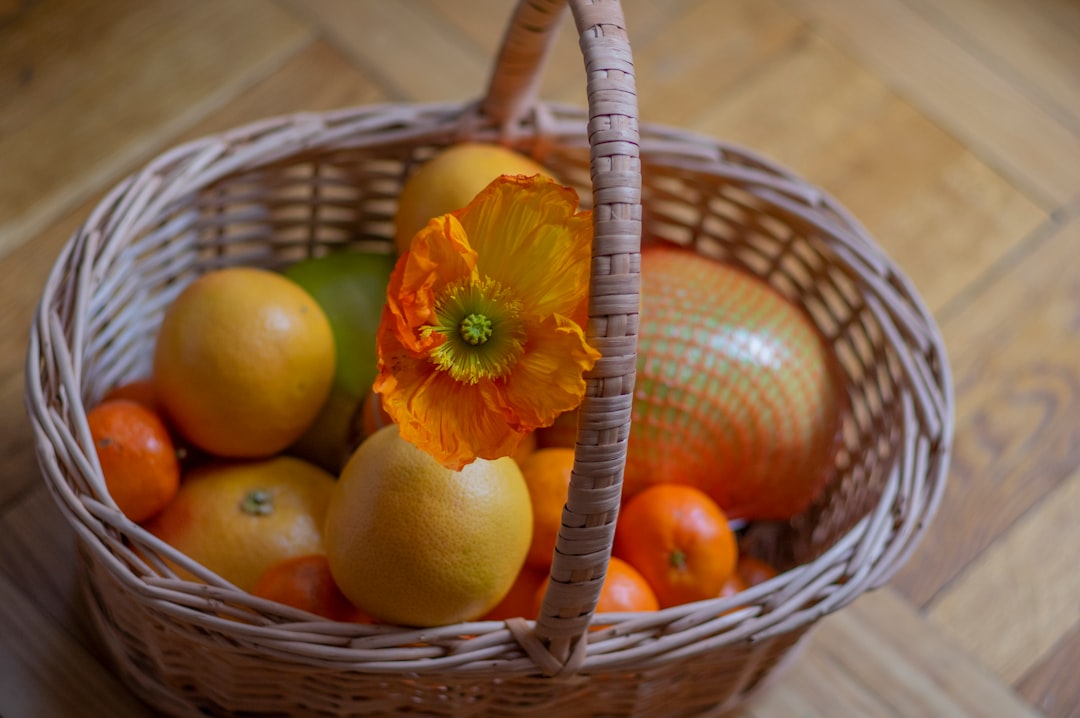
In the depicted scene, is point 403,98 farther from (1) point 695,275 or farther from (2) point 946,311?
(2) point 946,311

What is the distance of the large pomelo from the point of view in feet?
2.52

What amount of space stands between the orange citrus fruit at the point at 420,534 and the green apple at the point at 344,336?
0.16 meters

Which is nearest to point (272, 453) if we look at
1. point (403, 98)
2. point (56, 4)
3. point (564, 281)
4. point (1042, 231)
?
point (564, 281)

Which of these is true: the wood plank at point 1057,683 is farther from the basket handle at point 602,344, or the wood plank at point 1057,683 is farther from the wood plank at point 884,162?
the basket handle at point 602,344

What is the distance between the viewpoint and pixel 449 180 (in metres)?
0.76

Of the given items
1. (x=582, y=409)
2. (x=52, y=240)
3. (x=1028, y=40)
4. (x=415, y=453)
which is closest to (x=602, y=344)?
(x=582, y=409)

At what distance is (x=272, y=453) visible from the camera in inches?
29.6

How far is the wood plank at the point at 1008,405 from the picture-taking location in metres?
0.95

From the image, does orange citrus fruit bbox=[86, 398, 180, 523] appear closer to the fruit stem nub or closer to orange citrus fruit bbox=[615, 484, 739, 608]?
the fruit stem nub

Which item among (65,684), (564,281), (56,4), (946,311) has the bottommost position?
(65,684)

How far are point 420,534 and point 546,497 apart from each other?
0.13 meters

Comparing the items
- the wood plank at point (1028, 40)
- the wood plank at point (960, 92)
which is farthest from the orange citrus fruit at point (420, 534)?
the wood plank at point (1028, 40)

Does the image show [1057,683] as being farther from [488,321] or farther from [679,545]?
[488,321]

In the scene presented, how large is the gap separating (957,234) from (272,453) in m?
0.72
